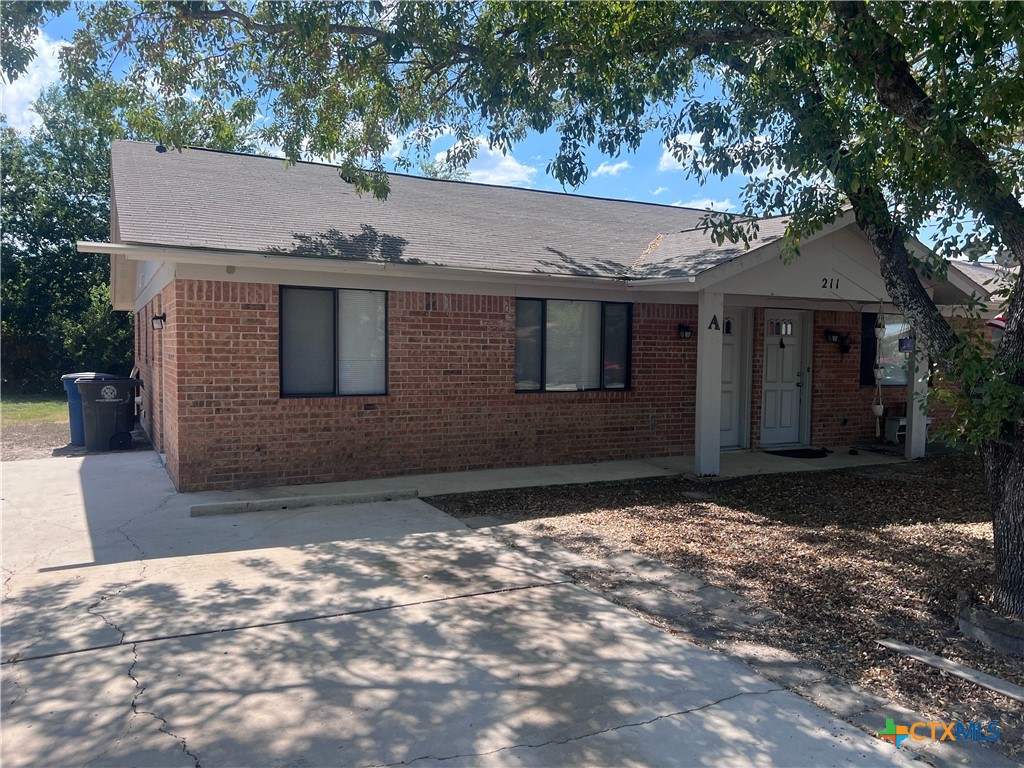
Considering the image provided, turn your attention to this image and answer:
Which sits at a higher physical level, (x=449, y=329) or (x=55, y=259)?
(x=55, y=259)

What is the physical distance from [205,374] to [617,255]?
6.12m

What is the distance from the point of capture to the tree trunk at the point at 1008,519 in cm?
465

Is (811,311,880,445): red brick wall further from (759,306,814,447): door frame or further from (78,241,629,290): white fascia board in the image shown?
(78,241,629,290): white fascia board

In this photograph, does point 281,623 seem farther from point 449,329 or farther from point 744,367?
point 744,367

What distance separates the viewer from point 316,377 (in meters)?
8.97

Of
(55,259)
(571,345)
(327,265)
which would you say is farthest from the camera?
(55,259)

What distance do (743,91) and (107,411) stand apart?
33.0 feet

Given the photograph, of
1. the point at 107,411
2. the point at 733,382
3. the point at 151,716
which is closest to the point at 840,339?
the point at 733,382

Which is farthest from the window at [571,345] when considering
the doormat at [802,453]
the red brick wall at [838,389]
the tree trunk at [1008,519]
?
the tree trunk at [1008,519]

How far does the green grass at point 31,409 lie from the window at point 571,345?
474 inches

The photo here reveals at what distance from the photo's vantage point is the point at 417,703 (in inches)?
144

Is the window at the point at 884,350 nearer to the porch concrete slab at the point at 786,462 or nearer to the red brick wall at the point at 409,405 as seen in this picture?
the porch concrete slab at the point at 786,462

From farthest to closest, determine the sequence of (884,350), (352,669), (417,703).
Result: (884,350) < (352,669) < (417,703)

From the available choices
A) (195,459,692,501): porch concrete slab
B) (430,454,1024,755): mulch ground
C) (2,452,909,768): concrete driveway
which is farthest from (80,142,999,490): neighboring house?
(2,452,909,768): concrete driveway
